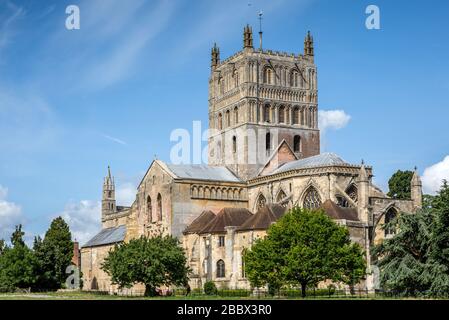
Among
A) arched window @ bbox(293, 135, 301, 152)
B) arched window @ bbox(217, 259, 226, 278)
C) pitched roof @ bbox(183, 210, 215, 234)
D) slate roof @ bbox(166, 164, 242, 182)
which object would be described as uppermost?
arched window @ bbox(293, 135, 301, 152)

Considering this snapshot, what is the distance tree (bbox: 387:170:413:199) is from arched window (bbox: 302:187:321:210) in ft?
108

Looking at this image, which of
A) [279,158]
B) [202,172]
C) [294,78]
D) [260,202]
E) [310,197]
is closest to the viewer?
[310,197]

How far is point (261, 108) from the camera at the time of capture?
100250mm

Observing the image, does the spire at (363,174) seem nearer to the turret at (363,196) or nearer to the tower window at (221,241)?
the turret at (363,196)

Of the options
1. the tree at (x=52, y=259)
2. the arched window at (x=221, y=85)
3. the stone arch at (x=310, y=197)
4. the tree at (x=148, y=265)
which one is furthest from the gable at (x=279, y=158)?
the tree at (x=148, y=265)

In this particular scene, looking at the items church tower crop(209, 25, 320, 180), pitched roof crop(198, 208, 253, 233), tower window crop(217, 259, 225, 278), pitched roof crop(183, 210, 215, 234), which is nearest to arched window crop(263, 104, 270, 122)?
church tower crop(209, 25, 320, 180)

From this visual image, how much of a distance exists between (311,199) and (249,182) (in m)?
12.9

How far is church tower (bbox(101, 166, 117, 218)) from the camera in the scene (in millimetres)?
132125

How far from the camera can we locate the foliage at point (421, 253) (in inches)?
1977

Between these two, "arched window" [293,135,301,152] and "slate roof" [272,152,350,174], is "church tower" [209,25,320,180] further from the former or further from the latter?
"slate roof" [272,152,350,174]

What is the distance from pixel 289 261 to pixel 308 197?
2288cm

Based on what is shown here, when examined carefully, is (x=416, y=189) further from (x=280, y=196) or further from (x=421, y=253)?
(x=421, y=253)

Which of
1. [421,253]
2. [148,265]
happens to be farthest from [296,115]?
[421,253]

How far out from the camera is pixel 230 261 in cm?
8206
